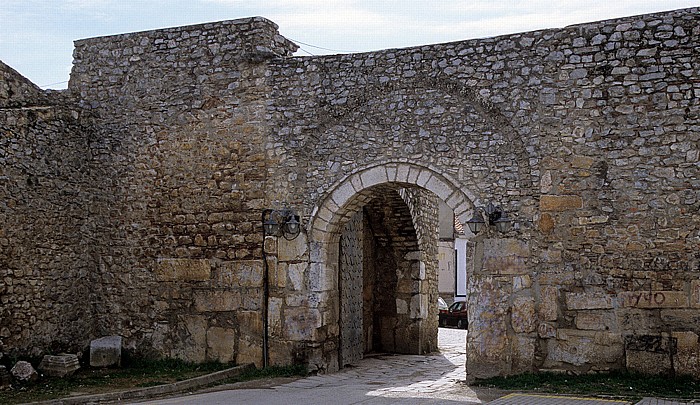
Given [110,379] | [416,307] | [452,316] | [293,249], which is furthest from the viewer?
[452,316]

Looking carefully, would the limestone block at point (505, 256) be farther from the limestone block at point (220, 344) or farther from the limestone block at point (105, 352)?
the limestone block at point (105, 352)

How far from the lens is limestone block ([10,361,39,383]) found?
9.66 metres

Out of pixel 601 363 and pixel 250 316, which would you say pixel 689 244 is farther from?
pixel 250 316

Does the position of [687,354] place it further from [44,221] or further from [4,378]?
[44,221]

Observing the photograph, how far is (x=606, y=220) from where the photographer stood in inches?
368

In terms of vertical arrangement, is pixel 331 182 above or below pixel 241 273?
above

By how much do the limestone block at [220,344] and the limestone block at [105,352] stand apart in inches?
51.6

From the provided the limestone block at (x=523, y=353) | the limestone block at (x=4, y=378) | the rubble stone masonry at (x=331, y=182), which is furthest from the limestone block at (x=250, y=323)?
the limestone block at (x=523, y=353)

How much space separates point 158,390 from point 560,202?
16.8 ft

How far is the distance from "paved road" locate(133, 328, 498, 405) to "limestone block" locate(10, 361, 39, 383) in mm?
1935

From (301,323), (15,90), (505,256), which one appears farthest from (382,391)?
(15,90)

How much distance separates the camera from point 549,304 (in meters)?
9.45

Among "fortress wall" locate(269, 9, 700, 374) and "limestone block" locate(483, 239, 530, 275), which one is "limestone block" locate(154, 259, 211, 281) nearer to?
"fortress wall" locate(269, 9, 700, 374)

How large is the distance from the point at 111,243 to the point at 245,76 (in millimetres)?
3086
